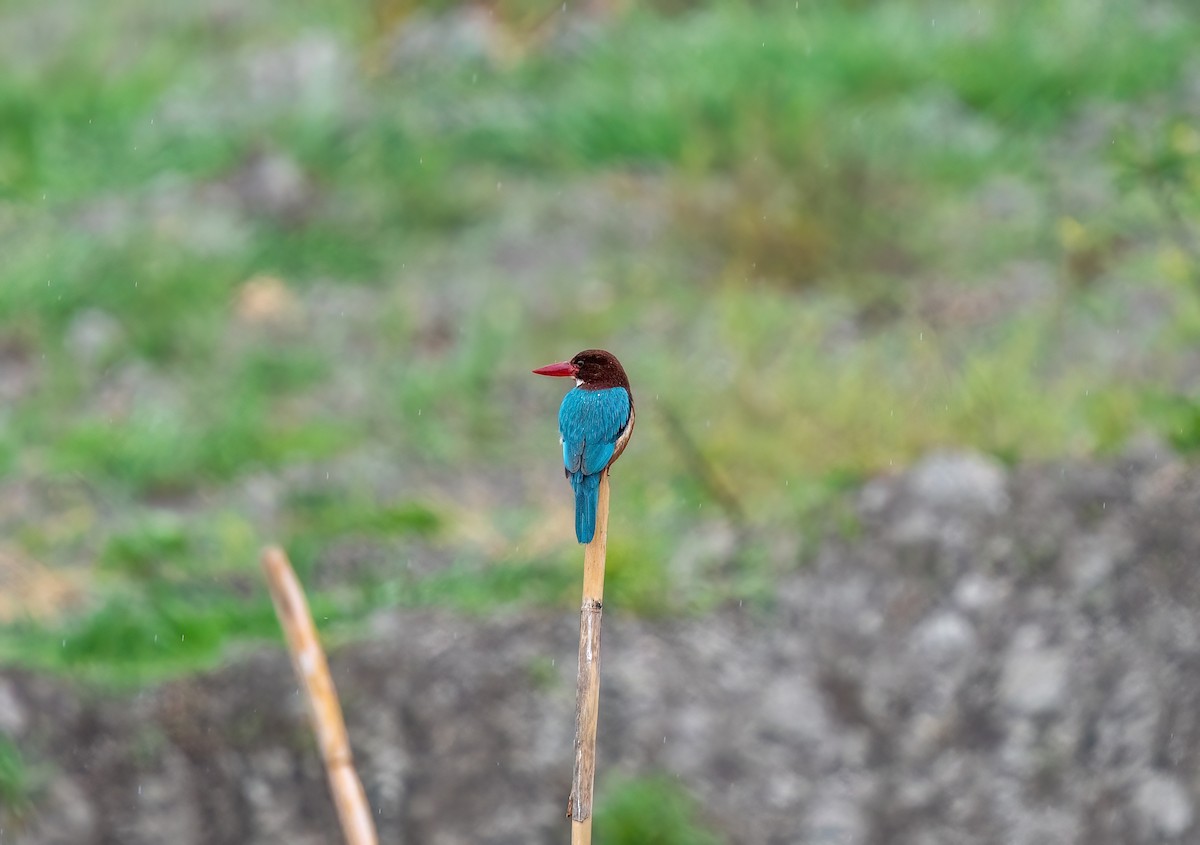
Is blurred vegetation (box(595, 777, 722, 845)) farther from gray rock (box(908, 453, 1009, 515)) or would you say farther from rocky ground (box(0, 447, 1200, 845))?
gray rock (box(908, 453, 1009, 515))

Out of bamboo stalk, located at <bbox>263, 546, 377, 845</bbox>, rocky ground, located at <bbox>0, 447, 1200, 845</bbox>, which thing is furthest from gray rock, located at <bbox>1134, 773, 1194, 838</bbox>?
bamboo stalk, located at <bbox>263, 546, 377, 845</bbox>

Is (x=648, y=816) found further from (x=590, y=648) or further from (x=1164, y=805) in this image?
(x=590, y=648)

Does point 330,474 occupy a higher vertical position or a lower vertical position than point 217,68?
lower

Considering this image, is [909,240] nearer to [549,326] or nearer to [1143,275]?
[1143,275]

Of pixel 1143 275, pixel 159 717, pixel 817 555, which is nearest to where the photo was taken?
pixel 159 717

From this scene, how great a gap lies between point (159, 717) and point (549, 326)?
83.3 inches

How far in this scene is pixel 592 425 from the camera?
4.87 feet

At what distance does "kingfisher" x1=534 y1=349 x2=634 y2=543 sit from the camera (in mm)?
1428

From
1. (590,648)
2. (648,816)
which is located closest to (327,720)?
(590,648)

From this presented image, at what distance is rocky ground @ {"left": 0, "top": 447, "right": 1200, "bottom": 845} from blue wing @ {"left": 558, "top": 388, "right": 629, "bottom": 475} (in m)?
2.17

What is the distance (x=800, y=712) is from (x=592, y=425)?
2.41 metres

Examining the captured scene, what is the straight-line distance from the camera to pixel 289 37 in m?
7.11

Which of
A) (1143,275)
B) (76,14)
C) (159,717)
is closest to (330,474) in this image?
(159,717)

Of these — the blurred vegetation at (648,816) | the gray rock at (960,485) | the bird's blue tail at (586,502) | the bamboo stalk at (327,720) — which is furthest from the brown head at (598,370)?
the gray rock at (960,485)
